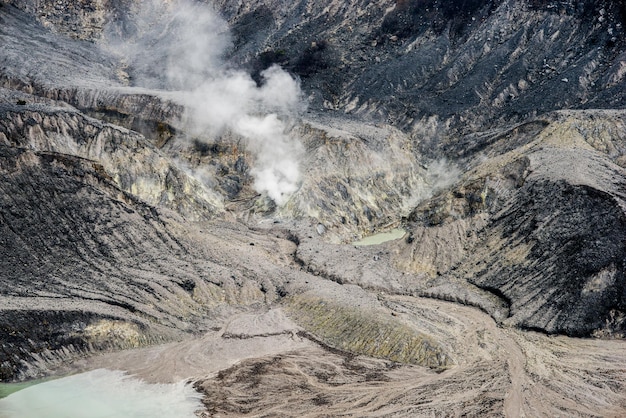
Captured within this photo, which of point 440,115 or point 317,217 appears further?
point 440,115

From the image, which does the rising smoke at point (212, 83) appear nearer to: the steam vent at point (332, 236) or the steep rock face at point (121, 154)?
the steam vent at point (332, 236)

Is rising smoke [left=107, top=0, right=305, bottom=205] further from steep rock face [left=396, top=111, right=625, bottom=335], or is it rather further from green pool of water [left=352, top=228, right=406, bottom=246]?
steep rock face [left=396, top=111, right=625, bottom=335]

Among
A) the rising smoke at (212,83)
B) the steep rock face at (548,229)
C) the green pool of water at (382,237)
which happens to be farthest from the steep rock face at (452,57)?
the green pool of water at (382,237)

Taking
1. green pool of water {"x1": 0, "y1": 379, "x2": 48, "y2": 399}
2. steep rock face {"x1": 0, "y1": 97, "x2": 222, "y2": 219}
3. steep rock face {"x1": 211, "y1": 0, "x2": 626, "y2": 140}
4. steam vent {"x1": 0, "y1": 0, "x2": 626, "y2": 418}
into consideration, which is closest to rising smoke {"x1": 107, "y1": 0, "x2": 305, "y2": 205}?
steam vent {"x1": 0, "y1": 0, "x2": 626, "y2": 418}

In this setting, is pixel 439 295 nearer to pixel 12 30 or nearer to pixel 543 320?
pixel 543 320

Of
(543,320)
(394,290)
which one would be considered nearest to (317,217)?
(394,290)

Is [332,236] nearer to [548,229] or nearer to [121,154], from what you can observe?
[548,229]
